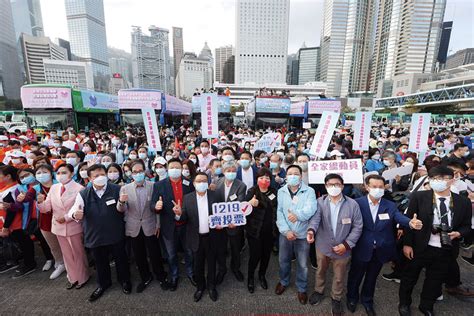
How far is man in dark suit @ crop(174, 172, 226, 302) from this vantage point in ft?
9.92

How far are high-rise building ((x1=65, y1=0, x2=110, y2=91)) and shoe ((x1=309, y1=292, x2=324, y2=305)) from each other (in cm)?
15731

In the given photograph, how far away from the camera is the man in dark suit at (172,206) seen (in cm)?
318

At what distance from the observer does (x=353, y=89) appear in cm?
11106

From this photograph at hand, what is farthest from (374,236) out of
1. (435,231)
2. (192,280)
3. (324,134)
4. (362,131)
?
(362,131)

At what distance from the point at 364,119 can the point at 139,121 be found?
11.5m

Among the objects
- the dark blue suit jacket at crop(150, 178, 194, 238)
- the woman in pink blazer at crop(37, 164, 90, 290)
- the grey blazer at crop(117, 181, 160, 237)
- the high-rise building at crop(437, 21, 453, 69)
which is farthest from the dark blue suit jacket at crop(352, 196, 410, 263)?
the high-rise building at crop(437, 21, 453, 69)

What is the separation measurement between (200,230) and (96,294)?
5.65 ft

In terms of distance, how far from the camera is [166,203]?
10.4 feet

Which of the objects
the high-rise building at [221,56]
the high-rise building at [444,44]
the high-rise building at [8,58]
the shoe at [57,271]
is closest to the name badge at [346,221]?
the shoe at [57,271]

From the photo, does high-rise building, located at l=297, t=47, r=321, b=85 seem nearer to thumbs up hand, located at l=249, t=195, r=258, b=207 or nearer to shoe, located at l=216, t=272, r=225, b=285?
thumbs up hand, located at l=249, t=195, r=258, b=207

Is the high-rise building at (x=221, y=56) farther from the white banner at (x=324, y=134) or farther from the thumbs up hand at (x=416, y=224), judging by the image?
the thumbs up hand at (x=416, y=224)

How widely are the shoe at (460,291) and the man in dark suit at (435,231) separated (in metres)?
0.73

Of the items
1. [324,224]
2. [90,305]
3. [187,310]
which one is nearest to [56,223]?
[90,305]

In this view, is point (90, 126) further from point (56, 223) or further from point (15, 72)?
point (15, 72)
